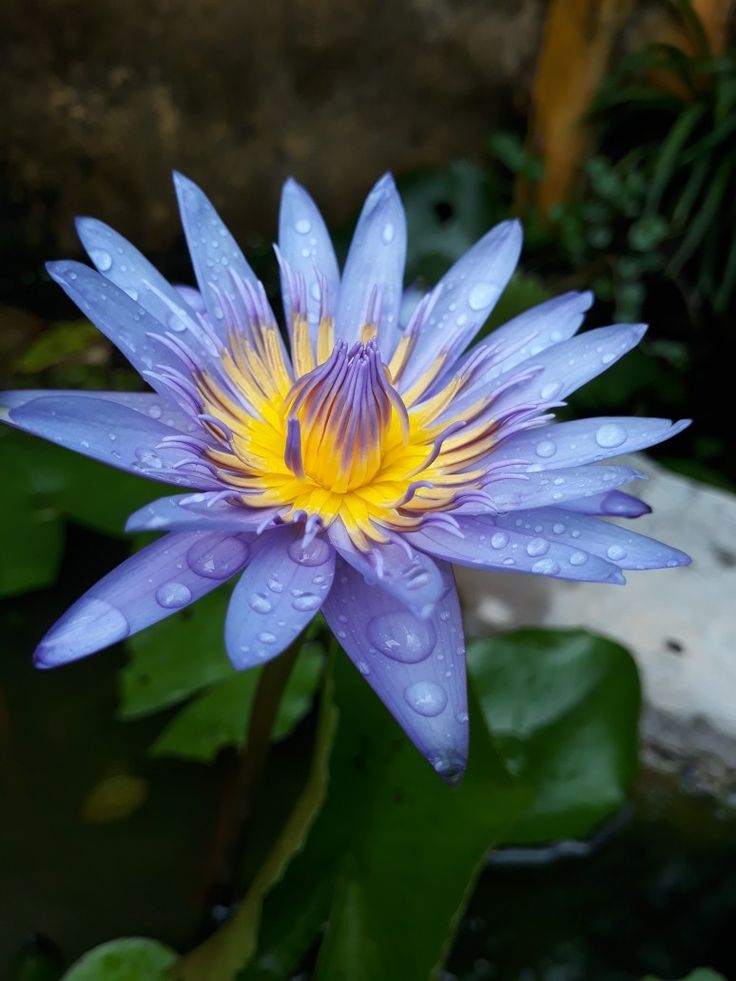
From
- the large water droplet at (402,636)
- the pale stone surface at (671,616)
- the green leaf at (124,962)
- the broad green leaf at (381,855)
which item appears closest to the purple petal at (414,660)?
the large water droplet at (402,636)

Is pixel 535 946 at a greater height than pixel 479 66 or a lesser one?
lesser

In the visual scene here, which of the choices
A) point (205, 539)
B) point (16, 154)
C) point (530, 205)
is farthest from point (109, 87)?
point (205, 539)

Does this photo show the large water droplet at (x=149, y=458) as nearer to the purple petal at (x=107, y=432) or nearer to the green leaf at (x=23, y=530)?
the purple petal at (x=107, y=432)

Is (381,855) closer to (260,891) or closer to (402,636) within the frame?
(260,891)

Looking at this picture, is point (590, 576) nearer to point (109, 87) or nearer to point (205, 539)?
point (205, 539)

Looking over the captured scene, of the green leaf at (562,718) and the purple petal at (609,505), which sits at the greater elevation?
the purple petal at (609,505)

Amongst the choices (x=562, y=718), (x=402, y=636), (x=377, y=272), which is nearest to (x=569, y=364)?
(x=377, y=272)

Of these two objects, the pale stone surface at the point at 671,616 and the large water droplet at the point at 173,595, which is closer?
the large water droplet at the point at 173,595
